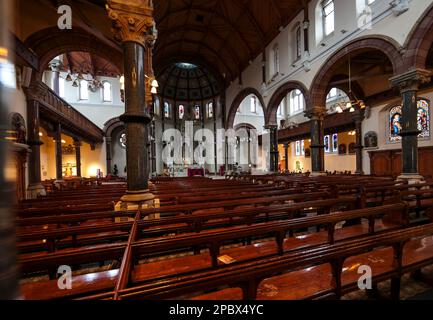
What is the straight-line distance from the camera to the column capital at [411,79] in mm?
6328

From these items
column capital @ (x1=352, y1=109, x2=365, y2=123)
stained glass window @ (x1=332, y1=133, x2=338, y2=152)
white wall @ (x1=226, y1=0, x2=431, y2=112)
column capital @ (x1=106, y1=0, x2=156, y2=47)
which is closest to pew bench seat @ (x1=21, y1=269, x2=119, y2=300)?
column capital @ (x1=106, y1=0, x2=156, y2=47)

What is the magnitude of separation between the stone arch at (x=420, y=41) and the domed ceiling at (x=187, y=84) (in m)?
19.1

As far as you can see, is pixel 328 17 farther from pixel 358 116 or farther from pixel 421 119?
pixel 421 119

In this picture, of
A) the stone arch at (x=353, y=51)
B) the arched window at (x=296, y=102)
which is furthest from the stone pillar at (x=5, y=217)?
the arched window at (x=296, y=102)

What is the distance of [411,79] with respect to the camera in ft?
21.1

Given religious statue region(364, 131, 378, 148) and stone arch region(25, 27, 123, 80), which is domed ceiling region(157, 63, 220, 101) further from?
stone arch region(25, 27, 123, 80)

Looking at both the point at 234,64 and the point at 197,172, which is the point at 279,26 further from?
the point at 197,172

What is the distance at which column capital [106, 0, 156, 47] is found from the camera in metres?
4.04

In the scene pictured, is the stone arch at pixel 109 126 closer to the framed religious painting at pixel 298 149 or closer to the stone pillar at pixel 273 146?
the stone pillar at pixel 273 146

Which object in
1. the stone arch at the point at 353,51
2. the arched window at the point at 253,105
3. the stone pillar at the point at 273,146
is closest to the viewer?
the stone arch at the point at 353,51

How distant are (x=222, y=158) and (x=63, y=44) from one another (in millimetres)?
17211

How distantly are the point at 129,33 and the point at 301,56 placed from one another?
9.55 meters
